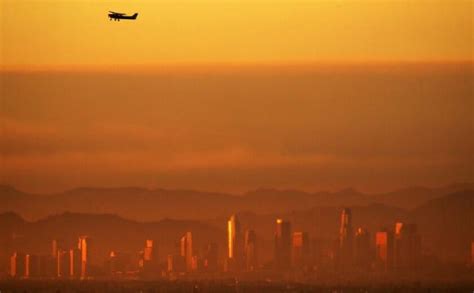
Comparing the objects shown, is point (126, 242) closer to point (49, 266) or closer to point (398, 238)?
point (49, 266)

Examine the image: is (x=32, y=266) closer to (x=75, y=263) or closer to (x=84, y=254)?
(x=75, y=263)

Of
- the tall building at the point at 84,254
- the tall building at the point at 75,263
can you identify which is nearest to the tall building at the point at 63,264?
the tall building at the point at 75,263

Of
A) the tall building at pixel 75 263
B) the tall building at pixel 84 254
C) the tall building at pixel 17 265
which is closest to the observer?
the tall building at pixel 17 265

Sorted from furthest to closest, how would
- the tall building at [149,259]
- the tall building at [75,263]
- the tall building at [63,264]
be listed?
the tall building at [149,259] → the tall building at [63,264] → the tall building at [75,263]

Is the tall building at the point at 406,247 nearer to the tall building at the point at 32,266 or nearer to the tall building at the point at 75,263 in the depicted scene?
the tall building at the point at 75,263

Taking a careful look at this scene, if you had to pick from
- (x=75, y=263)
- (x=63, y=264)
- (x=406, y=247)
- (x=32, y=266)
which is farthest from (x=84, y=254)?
(x=406, y=247)
